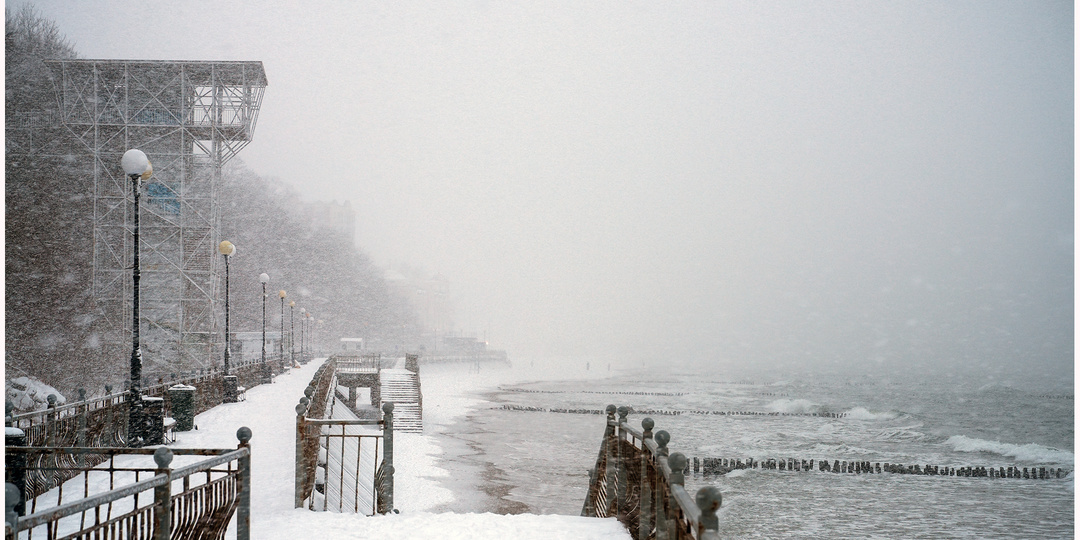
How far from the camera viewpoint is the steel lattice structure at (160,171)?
3362 cm

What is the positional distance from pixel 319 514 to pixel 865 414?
61.9 meters

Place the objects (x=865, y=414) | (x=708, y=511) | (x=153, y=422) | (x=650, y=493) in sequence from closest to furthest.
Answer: (x=708, y=511)
(x=650, y=493)
(x=153, y=422)
(x=865, y=414)

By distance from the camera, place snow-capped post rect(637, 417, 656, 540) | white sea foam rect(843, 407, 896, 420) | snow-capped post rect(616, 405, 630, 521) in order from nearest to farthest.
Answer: snow-capped post rect(637, 417, 656, 540) < snow-capped post rect(616, 405, 630, 521) < white sea foam rect(843, 407, 896, 420)

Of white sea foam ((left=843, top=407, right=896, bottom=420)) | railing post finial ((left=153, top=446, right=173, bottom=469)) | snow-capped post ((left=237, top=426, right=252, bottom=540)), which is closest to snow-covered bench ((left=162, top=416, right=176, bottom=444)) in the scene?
snow-capped post ((left=237, top=426, right=252, bottom=540))

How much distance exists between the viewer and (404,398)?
31969mm

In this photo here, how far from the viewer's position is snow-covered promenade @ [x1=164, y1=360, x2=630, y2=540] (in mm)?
6070

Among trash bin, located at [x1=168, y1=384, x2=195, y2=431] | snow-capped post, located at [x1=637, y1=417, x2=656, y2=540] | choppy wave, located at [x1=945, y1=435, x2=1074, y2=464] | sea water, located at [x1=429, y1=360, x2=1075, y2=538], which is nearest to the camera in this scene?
snow-capped post, located at [x1=637, y1=417, x2=656, y2=540]

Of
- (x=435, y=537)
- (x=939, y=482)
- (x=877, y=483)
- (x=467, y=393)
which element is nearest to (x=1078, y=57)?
(x=435, y=537)

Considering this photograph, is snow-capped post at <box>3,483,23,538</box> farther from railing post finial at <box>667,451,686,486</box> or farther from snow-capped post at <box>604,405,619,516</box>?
snow-capped post at <box>604,405,619,516</box>

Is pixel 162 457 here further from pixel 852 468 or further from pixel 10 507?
pixel 852 468

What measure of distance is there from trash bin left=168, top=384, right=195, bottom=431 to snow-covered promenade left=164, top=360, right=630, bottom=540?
0.24 meters

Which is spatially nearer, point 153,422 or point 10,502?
point 10,502

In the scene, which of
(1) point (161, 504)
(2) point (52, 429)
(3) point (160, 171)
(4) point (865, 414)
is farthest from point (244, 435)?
(4) point (865, 414)

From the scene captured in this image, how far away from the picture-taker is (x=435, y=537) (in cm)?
603
